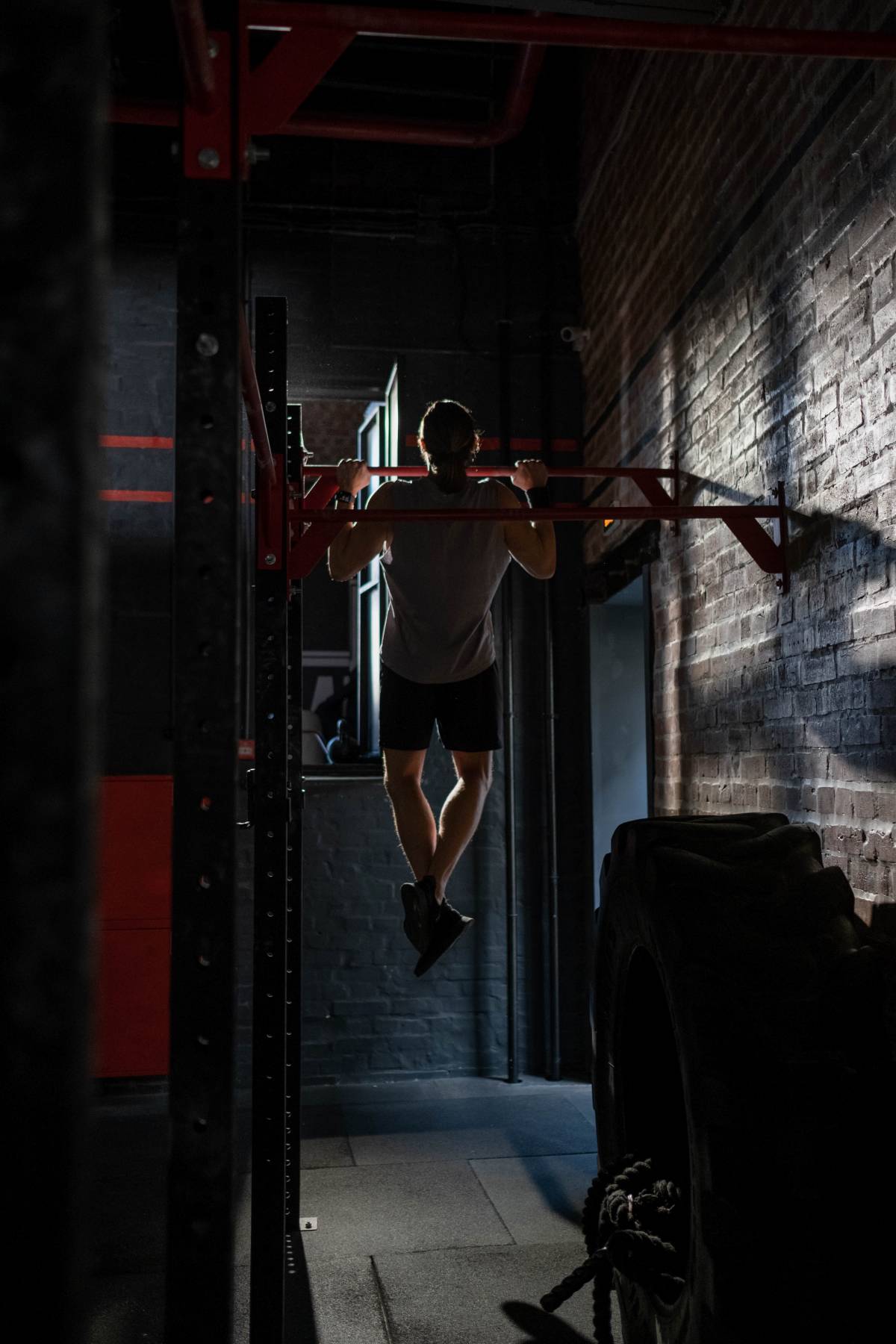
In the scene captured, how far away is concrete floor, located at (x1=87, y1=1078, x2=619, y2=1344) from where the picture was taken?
2.75m

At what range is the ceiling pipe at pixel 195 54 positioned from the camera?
46.0 inches

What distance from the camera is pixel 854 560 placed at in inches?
97.8

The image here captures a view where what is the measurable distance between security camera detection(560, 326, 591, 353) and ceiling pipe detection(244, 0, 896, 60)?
3595mm

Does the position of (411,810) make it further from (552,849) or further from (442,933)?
(552,849)

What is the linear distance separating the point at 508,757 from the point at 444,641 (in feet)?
6.78

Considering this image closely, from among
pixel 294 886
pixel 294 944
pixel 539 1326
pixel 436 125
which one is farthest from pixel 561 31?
pixel 539 1326

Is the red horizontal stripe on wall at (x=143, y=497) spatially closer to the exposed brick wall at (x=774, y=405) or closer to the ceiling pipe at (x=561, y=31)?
the exposed brick wall at (x=774, y=405)

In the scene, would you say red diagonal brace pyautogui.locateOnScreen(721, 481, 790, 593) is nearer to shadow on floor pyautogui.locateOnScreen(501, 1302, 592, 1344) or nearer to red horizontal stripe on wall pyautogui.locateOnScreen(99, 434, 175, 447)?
shadow on floor pyautogui.locateOnScreen(501, 1302, 592, 1344)

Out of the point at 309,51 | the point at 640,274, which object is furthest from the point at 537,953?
the point at 309,51

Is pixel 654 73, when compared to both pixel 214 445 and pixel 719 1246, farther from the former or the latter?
pixel 719 1246

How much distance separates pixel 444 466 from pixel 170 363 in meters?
2.57

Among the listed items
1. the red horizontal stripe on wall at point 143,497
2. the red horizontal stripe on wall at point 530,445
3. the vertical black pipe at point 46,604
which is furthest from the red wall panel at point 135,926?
the vertical black pipe at point 46,604

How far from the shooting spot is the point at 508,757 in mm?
5238

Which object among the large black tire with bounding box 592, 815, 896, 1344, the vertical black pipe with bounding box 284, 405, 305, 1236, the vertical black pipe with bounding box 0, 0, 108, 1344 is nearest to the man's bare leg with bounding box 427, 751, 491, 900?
the vertical black pipe with bounding box 284, 405, 305, 1236
